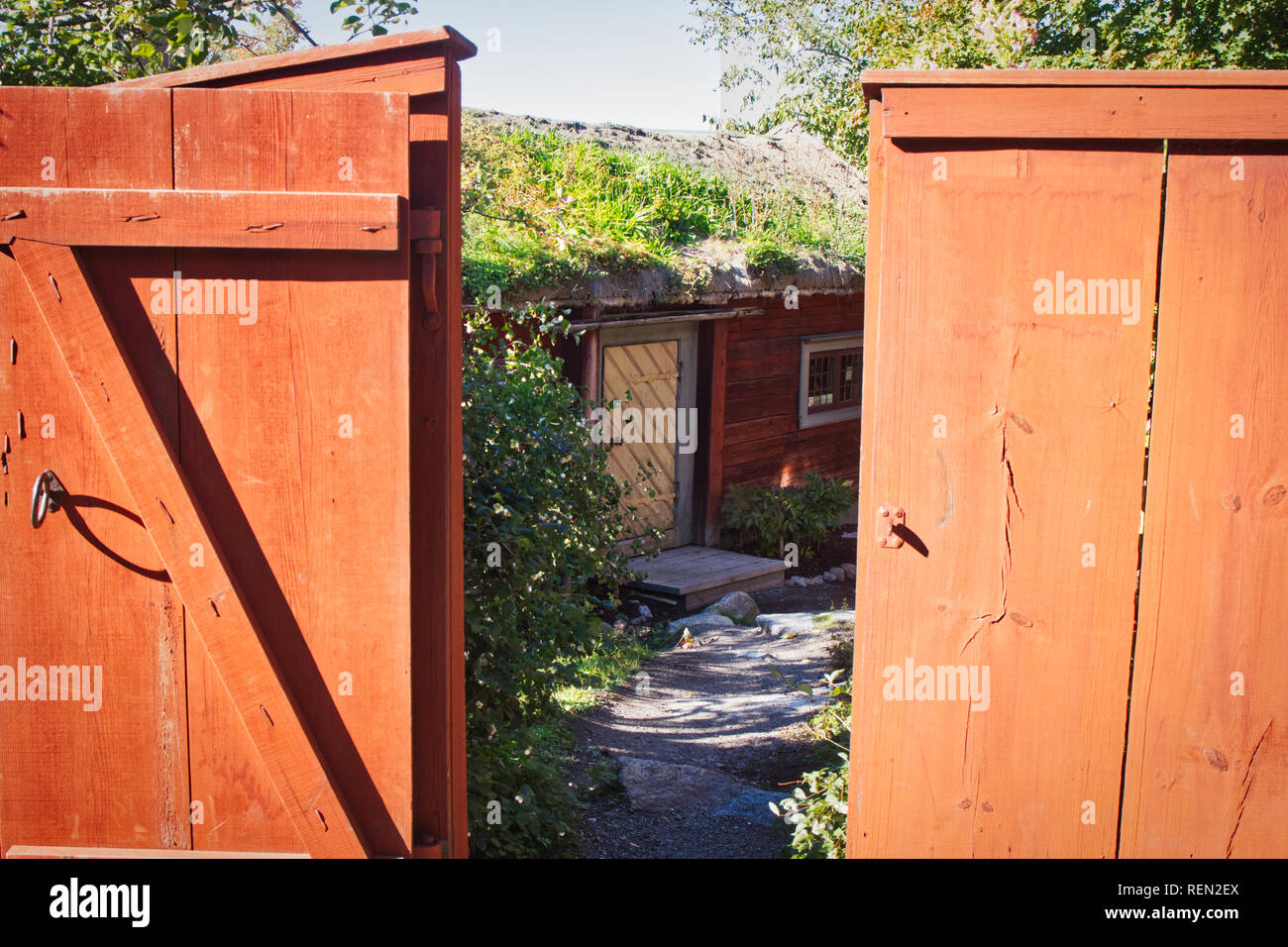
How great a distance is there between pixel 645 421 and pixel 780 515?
1.78 metres

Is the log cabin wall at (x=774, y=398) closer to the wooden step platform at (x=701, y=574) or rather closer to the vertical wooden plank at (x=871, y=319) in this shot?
the wooden step platform at (x=701, y=574)

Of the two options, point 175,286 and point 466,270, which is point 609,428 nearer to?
point 466,270

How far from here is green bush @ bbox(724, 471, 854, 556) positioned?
1001 centimetres

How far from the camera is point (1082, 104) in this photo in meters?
2.37

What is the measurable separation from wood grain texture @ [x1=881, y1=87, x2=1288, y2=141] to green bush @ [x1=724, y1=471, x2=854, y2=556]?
25.2 feet

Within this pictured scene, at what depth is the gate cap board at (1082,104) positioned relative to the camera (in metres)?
2.34

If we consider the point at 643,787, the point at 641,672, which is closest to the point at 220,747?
the point at 643,787

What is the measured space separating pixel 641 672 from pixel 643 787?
1.79 m

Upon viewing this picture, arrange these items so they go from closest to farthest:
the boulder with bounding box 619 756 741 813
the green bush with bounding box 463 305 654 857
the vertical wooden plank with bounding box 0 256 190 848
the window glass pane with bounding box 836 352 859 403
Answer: the vertical wooden plank with bounding box 0 256 190 848 < the green bush with bounding box 463 305 654 857 < the boulder with bounding box 619 756 741 813 < the window glass pane with bounding box 836 352 859 403

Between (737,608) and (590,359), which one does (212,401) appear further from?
(737,608)

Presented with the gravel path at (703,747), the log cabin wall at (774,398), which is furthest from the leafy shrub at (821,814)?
the log cabin wall at (774,398)

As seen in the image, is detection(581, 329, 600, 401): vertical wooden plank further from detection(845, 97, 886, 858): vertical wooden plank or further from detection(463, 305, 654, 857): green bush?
detection(845, 97, 886, 858): vertical wooden plank

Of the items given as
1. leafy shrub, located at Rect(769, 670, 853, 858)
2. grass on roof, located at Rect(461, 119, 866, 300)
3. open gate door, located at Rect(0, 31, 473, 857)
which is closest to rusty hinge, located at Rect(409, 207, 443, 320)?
open gate door, located at Rect(0, 31, 473, 857)

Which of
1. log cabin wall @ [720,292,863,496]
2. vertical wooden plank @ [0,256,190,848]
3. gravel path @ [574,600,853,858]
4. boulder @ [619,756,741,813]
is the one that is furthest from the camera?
log cabin wall @ [720,292,863,496]
